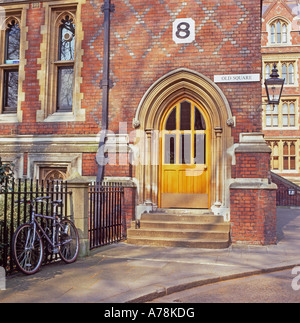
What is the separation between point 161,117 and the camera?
9133 mm

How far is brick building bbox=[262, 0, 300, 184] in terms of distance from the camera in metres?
29.1

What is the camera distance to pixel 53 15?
32.4 feet

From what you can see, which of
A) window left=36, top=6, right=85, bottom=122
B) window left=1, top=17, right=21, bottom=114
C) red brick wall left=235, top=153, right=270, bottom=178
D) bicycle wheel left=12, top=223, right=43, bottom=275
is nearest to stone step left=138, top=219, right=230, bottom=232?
red brick wall left=235, top=153, right=270, bottom=178

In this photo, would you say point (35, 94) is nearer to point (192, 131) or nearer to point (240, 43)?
point (192, 131)

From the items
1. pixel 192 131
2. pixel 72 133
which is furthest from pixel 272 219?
pixel 72 133

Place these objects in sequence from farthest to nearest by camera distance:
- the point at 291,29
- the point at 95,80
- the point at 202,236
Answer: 1. the point at 291,29
2. the point at 95,80
3. the point at 202,236

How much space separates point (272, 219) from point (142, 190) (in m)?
3.03

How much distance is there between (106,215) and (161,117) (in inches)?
114

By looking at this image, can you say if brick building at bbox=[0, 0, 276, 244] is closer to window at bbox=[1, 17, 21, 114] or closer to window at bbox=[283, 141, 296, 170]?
window at bbox=[1, 17, 21, 114]

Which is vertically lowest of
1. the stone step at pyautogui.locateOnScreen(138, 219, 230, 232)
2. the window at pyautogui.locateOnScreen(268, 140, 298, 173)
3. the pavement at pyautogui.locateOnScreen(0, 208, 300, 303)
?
the pavement at pyautogui.locateOnScreen(0, 208, 300, 303)

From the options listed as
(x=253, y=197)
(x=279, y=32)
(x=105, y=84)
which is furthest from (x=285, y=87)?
(x=253, y=197)

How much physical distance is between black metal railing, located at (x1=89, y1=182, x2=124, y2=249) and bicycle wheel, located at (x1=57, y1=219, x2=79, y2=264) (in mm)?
733
